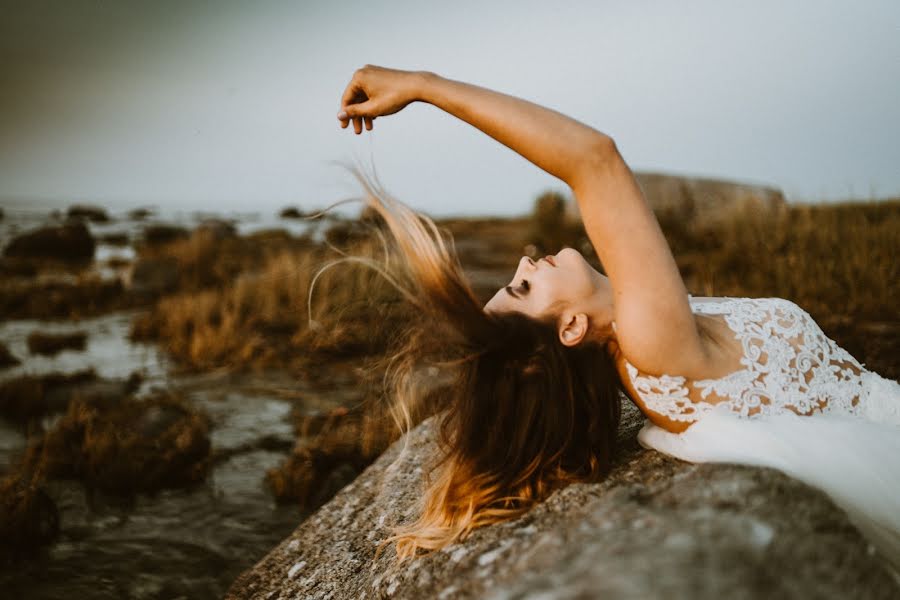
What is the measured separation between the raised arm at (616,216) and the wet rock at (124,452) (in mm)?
4137

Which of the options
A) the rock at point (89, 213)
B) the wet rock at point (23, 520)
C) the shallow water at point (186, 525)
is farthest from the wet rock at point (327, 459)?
the rock at point (89, 213)

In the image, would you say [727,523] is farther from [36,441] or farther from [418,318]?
[36,441]

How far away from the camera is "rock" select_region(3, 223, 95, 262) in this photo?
1919cm

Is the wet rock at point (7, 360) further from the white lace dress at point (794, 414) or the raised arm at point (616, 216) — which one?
the white lace dress at point (794, 414)

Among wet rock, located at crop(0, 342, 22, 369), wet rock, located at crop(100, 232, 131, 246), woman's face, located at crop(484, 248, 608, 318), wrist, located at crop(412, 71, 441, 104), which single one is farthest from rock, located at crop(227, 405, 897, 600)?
wet rock, located at crop(100, 232, 131, 246)

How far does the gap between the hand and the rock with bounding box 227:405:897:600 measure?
149cm

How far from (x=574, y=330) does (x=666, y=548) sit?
1044 mm

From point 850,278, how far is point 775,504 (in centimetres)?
598

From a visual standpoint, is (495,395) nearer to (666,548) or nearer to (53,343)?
(666,548)

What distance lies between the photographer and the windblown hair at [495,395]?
2086 millimetres

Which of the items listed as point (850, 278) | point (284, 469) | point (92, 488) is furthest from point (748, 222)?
point (92, 488)

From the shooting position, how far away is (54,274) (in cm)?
1566

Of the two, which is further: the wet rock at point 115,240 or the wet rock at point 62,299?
the wet rock at point 115,240

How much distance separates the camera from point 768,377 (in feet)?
6.91
